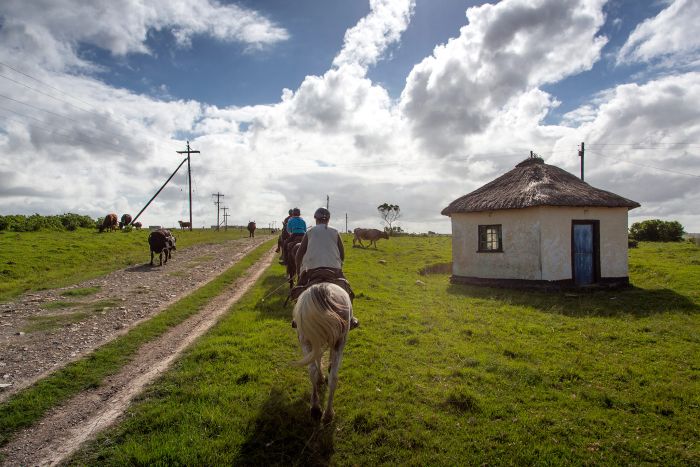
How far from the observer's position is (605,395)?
5.81 meters

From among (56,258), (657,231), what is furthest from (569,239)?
(657,231)

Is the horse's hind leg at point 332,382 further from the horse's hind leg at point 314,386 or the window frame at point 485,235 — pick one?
the window frame at point 485,235

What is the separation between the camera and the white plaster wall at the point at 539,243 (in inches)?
598

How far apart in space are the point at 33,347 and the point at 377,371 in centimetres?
629

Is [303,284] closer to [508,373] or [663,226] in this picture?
[508,373]

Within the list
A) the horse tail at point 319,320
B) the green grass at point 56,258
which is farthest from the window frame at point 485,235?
the green grass at point 56,258

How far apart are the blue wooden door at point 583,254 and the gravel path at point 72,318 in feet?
48.2

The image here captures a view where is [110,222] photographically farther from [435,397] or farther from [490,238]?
[435,397]

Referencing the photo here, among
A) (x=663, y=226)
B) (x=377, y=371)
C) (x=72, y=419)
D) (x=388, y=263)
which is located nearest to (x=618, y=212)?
(x=388, y=263)

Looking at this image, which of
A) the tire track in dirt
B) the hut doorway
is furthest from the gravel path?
the hut doorway

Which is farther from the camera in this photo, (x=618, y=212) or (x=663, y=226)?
(x=663, y=226)

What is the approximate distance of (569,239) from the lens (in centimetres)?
1552

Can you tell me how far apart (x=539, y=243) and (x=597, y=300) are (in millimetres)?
2829

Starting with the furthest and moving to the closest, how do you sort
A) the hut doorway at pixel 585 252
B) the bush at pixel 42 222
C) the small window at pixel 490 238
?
the bush at pixel 42 222 → the small window at pixel 490 238 → the hut doorway at pixel 585 252
